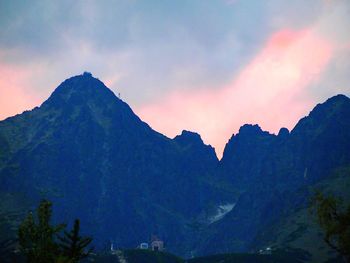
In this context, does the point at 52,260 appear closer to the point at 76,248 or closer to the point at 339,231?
the point at 76,248

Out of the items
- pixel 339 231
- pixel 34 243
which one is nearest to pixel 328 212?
pixel 339 231

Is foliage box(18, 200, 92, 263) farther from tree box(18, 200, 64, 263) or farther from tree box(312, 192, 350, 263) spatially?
tree box(312, 192, 350, 263)

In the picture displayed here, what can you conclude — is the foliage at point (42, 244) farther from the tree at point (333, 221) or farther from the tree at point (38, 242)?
the tree at point (333, 221)

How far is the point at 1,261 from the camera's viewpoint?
484ft

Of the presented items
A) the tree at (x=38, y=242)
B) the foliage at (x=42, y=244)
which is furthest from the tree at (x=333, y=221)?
the tree at (x=38, y=242)

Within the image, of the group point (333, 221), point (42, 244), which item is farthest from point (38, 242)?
point (333, 221)

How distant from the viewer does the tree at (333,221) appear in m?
75.2

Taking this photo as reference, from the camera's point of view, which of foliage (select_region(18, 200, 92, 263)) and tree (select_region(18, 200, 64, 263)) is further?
foliage (select_region(18, 200, 92, 263))

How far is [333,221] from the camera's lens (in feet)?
258

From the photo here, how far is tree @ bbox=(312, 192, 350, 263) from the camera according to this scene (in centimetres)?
7525

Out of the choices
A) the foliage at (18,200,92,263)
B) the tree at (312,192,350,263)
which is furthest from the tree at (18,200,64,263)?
the tree at (312,192,350,263)

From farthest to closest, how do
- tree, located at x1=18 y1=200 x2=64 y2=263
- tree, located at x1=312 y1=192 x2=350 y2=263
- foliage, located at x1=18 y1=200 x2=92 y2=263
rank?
tree, located at x1=312 y1=192 x2=350 y2=263 < foliage, located at x1=18 y1=200 x2=92 y2=263 < tree, located at x1=18 y1=200 x2=64 y2=263

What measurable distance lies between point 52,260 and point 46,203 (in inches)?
327

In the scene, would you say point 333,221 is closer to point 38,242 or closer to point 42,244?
point 42,244
